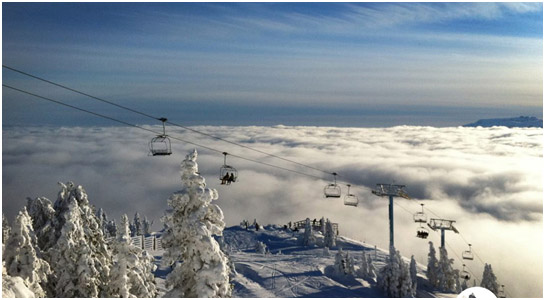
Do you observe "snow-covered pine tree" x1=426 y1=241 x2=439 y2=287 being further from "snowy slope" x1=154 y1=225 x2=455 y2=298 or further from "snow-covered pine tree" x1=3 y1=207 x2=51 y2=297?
"snow-covered pine tree" x1=3 y1=207 x2=51 y2=297

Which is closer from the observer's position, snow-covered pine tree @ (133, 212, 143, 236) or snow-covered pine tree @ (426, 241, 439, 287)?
snow-covered pine tree @ (426, 241, 439, 287)

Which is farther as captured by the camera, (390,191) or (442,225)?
(442,225)

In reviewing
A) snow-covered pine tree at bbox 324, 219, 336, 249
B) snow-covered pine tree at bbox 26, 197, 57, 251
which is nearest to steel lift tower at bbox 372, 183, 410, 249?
snow-covered pine tree at bbox 26, 197, 57, 251

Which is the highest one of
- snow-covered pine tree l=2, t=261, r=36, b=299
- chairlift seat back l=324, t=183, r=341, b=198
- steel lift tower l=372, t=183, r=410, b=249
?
chairlift seat back l=324, t=183, r=341, b=198

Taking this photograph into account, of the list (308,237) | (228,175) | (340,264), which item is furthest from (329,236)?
(228,175)

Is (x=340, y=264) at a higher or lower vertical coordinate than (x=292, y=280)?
higher

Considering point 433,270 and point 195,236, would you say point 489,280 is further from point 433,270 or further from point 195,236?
point 195,236

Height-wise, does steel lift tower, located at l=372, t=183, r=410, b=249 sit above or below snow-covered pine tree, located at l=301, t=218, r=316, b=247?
above

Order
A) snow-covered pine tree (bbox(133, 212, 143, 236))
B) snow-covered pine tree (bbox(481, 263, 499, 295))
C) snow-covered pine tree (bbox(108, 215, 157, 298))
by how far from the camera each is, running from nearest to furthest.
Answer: snow-covered pine tree (bbox(108, 215, 157, 298)) → snow-covered pine tree (bbox(481, 263, 499, 295)) → snow-covered pine tree (bbox(133, 212, 143, 236))
